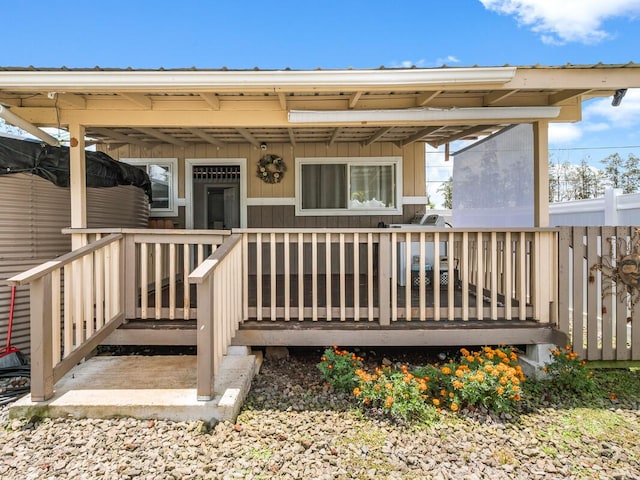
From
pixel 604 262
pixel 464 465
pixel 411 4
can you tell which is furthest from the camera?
pixel 411 4

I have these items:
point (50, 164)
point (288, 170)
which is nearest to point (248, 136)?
point (288, 170)

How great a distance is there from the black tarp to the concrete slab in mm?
2068

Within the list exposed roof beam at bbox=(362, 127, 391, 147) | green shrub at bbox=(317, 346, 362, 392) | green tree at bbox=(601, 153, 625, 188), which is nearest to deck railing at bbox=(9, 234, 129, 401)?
green shrub at bbox=(317, 346, 362, 392)

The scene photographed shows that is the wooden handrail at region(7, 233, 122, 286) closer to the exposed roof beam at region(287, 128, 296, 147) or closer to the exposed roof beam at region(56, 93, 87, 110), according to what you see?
the exposed roof beam at region(56, 93, 87, 110)

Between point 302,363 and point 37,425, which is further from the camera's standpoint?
point 302,363

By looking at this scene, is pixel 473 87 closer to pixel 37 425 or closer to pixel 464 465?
pixel 464 465

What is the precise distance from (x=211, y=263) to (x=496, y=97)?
3146 millimetres

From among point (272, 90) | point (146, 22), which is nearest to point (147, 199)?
point (272, 90)

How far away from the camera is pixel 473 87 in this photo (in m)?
3.48

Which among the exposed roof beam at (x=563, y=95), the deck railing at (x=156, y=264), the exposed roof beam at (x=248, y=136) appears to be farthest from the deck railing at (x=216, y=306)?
the exposed roof beam at (x=563, y=95)

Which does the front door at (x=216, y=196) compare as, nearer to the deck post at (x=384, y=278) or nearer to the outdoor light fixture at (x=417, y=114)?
the outdoor light fixture at (x=417, y=114)

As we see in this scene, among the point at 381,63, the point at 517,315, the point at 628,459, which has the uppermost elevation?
the point at 381,63

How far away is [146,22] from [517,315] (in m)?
20.3

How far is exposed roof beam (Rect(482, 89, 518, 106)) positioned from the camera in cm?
377
